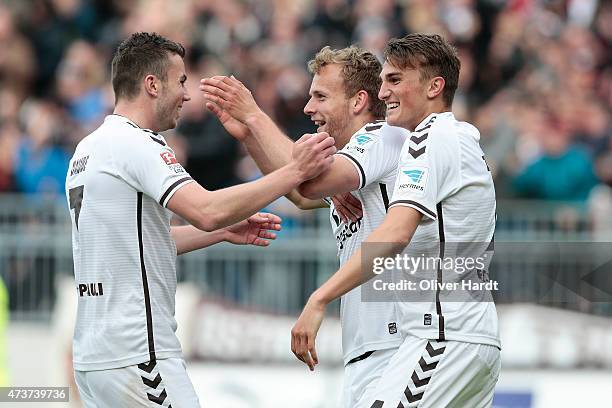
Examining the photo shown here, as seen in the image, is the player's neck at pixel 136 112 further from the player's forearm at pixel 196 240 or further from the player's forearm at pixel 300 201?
the player's forearm at pixel 300 201

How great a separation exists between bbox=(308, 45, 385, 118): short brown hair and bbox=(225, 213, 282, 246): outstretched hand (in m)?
1.02

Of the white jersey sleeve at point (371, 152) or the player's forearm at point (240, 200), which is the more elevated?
the white jersey sleeve at point (371, 152)

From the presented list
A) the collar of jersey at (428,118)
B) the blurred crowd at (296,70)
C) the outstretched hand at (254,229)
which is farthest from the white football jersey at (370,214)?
the blurred crowd at (296,70)

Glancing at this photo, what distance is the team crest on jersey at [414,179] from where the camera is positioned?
7332 millimetres

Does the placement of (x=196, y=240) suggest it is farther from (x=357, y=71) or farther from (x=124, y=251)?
(x=357, y=71)

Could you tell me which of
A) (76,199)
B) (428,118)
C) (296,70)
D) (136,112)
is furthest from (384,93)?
(296,70)

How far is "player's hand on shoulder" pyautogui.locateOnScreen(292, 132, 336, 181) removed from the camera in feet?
25.9

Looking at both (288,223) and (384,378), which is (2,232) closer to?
(288,223)

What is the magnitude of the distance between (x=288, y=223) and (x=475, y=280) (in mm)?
7284

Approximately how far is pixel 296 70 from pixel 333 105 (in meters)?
7.92

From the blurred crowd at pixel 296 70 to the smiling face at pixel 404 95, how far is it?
7461 millimetres

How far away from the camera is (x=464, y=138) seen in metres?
7.62

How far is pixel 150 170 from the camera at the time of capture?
7.66 m

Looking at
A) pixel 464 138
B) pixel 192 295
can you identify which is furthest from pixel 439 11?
pixel 464 138
